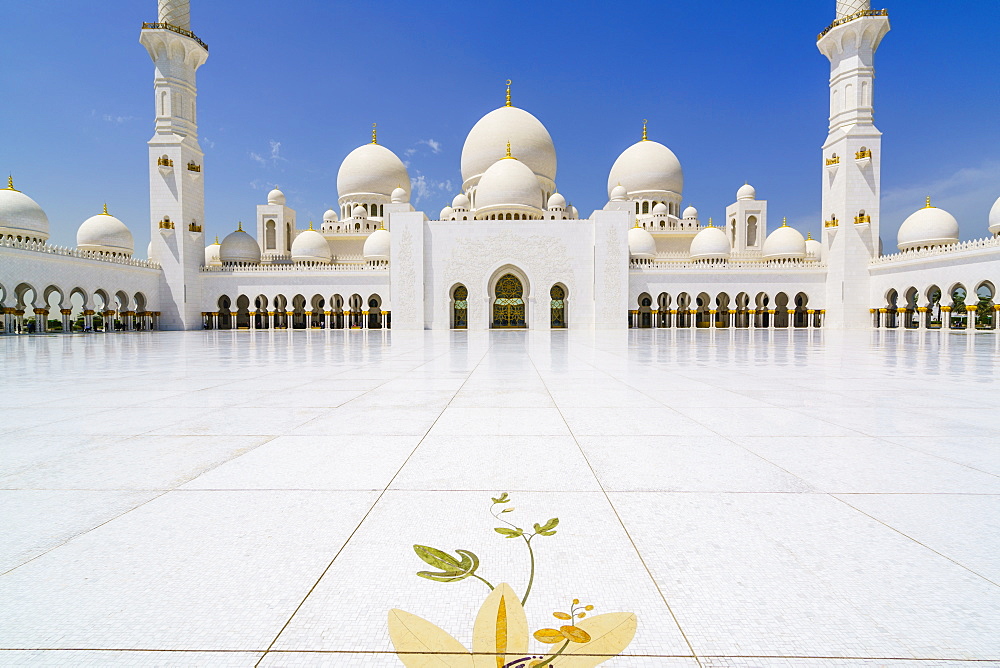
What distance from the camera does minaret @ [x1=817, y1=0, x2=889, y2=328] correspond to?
25.3m

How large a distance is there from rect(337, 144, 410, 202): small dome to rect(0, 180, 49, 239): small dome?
17226mm

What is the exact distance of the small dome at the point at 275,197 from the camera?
3481cm

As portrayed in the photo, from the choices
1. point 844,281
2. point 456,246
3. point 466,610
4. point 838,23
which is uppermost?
point 838,23

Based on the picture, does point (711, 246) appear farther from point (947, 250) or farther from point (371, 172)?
point (371, 172)

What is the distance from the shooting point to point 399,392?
5047 mm

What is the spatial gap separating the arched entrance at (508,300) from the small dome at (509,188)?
4269 millimetres

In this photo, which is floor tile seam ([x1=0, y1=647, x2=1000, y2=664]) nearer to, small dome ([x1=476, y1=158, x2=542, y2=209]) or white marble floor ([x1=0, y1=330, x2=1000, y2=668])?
white marble floor ([x1=0, y1=330, x2=1000, y2=668])

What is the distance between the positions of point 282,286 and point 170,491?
29.4 m

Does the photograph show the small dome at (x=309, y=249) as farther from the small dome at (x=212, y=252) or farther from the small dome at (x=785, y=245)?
the small dome at (x=785, y=245)

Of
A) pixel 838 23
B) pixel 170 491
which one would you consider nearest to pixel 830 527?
pixel 170 491

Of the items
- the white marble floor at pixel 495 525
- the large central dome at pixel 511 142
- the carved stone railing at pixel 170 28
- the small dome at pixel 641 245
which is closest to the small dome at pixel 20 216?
the carved stone railing at pixel 170 28

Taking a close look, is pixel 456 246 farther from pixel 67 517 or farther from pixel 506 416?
pixel 67 517

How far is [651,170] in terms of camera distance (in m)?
34.7

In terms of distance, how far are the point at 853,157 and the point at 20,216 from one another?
41.8 m
